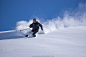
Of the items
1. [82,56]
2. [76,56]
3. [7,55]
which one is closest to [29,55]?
[7,55]

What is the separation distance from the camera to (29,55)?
9.21 feet

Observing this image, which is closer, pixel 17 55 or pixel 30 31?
pixel 17 55

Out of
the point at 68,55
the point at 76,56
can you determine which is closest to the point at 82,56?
the point at 76,56

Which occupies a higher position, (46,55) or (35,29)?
(35,29)

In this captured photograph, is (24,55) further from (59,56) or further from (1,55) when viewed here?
(59,56)

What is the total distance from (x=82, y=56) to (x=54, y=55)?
34.5 inches

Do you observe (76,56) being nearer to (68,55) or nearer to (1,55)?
(68,55)

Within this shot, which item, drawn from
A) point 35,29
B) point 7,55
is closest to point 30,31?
point 35,29

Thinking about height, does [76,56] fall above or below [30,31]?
below

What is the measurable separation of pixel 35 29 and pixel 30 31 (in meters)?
0.45

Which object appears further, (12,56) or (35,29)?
(35,29)

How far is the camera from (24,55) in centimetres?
280

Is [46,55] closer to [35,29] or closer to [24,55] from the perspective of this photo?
[24,55]

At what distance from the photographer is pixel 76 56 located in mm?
2678
